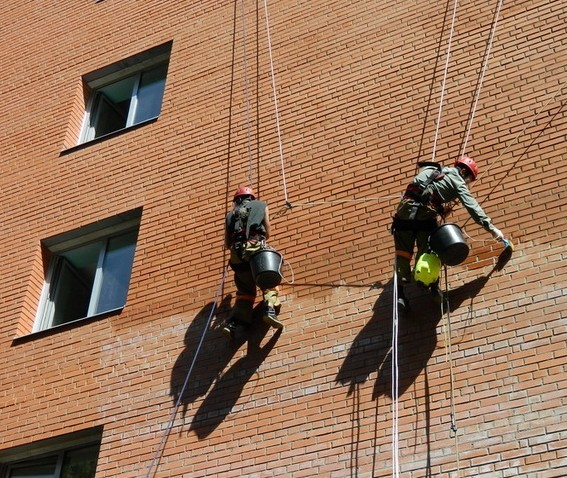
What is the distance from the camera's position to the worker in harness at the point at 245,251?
963cm

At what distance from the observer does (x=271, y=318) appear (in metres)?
9.40

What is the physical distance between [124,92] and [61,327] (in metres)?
4.09

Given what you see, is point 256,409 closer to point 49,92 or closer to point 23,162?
point 23,162

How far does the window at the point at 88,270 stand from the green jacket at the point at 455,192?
12.6ft

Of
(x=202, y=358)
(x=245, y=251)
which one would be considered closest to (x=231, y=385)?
(x=202, y=358)

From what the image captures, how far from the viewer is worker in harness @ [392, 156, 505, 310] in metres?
8.86

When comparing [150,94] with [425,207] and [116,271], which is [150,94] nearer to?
[116,271]

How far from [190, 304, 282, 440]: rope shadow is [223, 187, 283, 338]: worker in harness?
0.18 metres

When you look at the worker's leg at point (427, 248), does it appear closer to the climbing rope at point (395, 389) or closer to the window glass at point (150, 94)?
the climbing rope at point (395, 389)

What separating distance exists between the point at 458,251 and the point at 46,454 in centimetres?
467

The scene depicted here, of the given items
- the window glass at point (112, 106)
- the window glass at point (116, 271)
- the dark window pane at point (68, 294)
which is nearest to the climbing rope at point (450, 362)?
the window glass at point (116, 271)

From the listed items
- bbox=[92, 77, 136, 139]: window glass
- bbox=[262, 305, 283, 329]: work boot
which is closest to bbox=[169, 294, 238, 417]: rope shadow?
bbox=[262, 305, 283, 329]: work boot

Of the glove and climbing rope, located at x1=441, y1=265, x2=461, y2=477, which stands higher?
the glove

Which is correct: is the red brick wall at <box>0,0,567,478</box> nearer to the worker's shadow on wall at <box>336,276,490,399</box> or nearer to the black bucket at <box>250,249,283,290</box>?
the worker's shadow on wall at <box>336,276,490,399</box>
